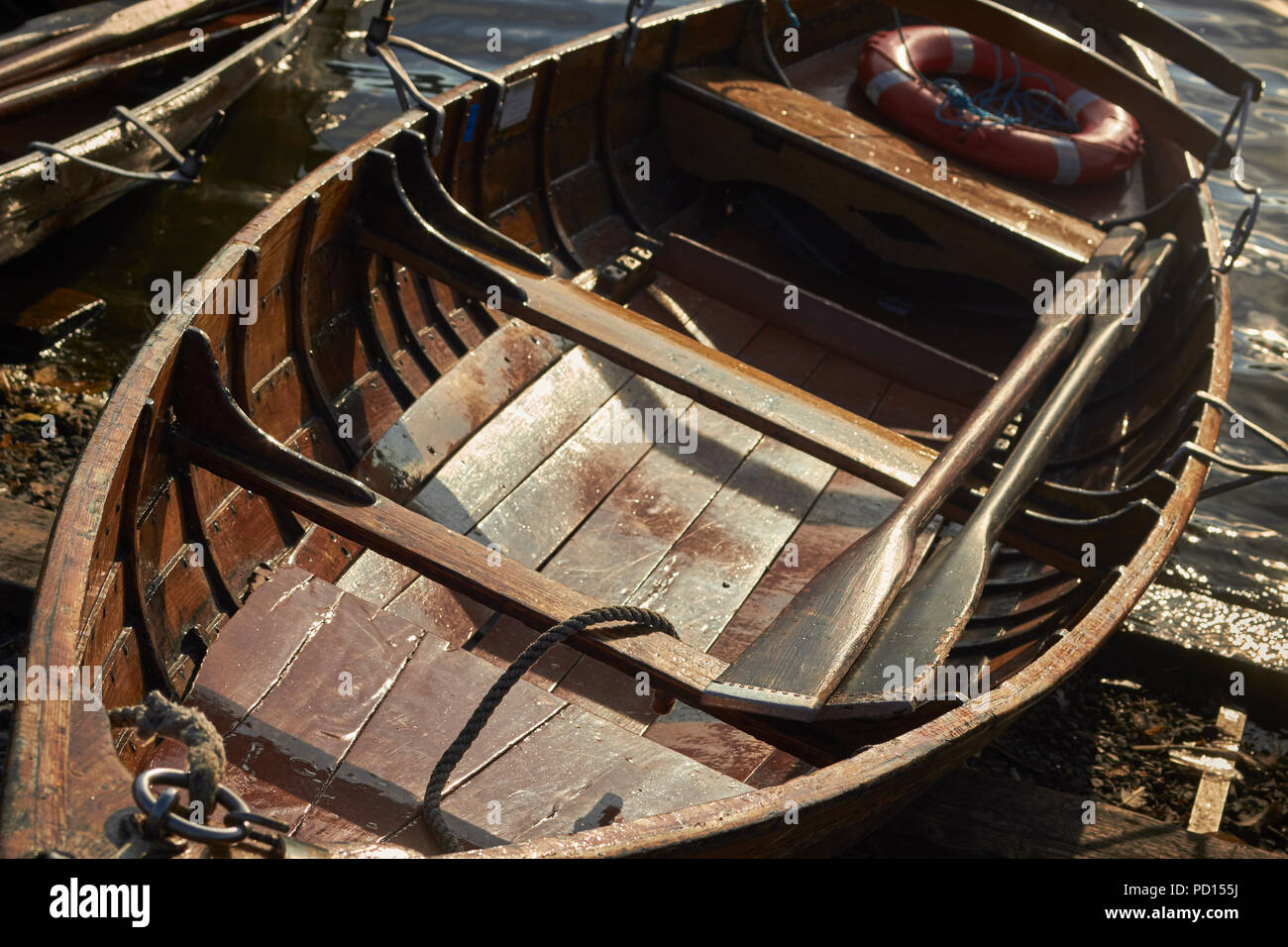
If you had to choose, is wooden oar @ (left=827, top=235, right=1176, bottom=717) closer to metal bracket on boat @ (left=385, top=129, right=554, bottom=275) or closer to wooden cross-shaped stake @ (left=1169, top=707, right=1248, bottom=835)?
wooden cross-shaped stake @ (left=1169, top=707, right=1248, bottom=835)

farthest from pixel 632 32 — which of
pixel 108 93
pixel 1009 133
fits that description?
pixel 108 93

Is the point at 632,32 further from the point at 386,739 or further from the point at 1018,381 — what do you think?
the point at 386,739

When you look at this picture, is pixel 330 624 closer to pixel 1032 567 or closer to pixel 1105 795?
pixel 1032 567

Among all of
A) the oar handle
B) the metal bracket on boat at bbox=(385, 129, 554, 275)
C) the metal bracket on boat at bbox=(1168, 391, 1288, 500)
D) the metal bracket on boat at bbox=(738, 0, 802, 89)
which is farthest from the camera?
the metal bracket on boat at bbox=(738, 0, 802, 89)

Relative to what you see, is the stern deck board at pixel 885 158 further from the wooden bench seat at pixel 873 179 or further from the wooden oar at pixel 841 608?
the wooden oar at pixel 841 608

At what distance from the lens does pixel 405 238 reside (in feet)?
10.9

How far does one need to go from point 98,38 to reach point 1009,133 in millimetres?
4357

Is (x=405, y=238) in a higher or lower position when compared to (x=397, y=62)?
lower

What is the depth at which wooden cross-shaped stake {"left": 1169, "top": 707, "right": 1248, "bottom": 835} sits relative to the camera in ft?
12.1

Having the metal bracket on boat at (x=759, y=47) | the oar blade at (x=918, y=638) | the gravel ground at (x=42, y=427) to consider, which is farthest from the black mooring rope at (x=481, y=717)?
the metal bracket on boat at (x=759, y=47)

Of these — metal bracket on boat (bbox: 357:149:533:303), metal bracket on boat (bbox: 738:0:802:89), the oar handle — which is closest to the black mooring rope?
the oar handle

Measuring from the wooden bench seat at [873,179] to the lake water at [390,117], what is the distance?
1.70 meters

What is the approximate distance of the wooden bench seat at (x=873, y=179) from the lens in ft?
14.2

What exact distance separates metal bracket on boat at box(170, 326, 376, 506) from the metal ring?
105 cm
